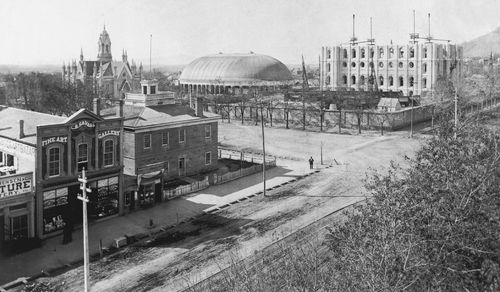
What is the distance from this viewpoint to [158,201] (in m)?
42.6

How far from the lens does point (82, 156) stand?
36531mm

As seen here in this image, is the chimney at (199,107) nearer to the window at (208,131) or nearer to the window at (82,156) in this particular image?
the window at (208,131)

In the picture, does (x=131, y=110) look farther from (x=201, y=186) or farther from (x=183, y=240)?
(x=183, y=240)

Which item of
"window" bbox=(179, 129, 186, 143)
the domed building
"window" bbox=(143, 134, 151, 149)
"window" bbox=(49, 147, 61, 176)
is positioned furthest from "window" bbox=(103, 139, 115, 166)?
the domed building

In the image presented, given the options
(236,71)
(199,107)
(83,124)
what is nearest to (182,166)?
(199,107)

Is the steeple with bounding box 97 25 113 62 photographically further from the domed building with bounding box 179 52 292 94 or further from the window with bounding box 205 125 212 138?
the window with bounding box 205 125 212 138

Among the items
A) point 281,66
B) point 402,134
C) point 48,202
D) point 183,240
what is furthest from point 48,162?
point 281,66

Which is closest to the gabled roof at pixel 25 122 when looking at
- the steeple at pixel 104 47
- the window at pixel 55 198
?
the window at pixel 55 198

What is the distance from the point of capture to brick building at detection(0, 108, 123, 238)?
1323 inches

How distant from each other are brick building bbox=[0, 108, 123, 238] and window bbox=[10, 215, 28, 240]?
0.30 ft

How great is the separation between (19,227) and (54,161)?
5002mm

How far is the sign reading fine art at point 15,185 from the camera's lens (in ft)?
101

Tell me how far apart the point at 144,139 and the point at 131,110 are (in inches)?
233

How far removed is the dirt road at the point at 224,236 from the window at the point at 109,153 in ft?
24.9
